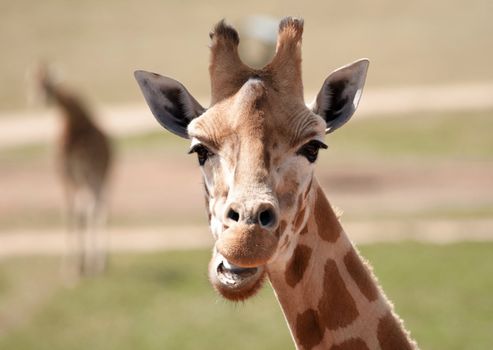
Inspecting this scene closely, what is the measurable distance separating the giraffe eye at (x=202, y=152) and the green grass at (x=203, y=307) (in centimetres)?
1236

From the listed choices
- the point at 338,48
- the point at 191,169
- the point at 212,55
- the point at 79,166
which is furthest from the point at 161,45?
the point at 212,55

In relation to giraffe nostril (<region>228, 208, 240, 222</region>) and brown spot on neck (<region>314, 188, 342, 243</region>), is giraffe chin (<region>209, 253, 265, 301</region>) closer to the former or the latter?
giraffe nostril (<region>228, 208, 240, 222</region>)

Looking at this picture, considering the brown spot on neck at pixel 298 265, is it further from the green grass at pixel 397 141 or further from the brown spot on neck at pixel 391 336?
the green grass at pixel 397 141

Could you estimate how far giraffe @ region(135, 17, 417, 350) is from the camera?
6805 mm

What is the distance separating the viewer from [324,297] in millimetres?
7402

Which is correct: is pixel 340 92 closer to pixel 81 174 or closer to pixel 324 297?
pixel 324 297

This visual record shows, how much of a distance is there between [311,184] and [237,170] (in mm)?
637

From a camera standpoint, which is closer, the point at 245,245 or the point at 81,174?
the point at 245,245

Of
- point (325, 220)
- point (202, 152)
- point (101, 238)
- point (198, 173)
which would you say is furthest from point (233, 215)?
point (198, 173)

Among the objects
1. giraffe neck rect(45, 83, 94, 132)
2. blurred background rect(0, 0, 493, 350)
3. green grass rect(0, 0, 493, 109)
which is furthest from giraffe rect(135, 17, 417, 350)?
green grass rect(0, 0, 493, 109)

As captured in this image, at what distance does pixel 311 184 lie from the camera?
729 cm

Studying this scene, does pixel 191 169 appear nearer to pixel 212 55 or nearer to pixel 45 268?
pixel 45 268

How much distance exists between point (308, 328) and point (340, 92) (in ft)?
5.25

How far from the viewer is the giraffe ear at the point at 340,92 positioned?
7652mm
